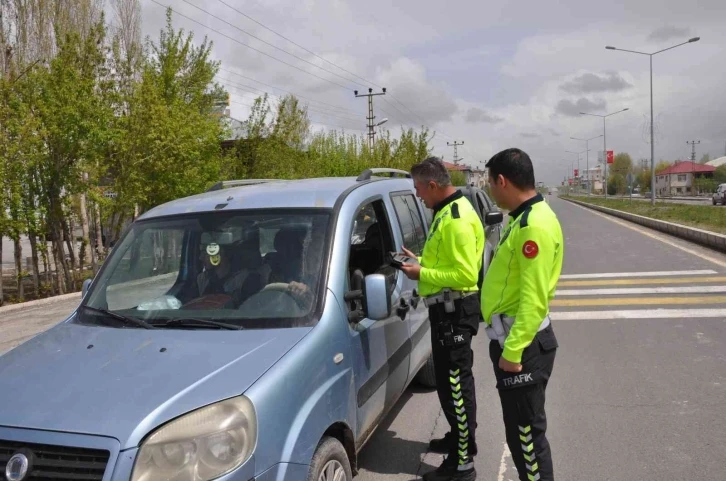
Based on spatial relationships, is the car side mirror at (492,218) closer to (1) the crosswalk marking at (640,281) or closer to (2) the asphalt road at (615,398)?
(2) the asphalt road at (615,398)

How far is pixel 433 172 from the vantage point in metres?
3.92

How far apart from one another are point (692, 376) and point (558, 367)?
1.19 metres

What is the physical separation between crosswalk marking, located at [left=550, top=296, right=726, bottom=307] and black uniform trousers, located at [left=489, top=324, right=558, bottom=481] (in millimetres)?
6718

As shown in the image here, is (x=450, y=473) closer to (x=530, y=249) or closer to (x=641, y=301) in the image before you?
(x=530, y=249)

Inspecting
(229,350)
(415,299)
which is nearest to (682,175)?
(415,299)

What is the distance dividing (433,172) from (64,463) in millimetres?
2593

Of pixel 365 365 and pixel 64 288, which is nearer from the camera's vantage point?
pixel 365 365

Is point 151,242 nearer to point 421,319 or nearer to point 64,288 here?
point 421,319

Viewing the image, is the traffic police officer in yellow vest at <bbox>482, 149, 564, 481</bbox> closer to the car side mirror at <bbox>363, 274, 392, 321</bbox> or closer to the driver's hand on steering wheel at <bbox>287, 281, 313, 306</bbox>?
the car side mirror at <bbox>363, 274, 392, 321</bbox>

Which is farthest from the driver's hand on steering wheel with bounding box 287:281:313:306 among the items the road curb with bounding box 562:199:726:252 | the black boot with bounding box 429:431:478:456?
the road curb with bounding box 562:199:726:252

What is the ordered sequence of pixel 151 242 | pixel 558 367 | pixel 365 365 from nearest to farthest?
pixel 365 365 → pixel 151 242 → pixel 558 367

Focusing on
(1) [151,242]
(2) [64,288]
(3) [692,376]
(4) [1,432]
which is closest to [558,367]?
(3) [692,376]

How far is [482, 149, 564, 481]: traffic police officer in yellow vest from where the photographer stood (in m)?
2.86

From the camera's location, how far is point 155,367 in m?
2.59
